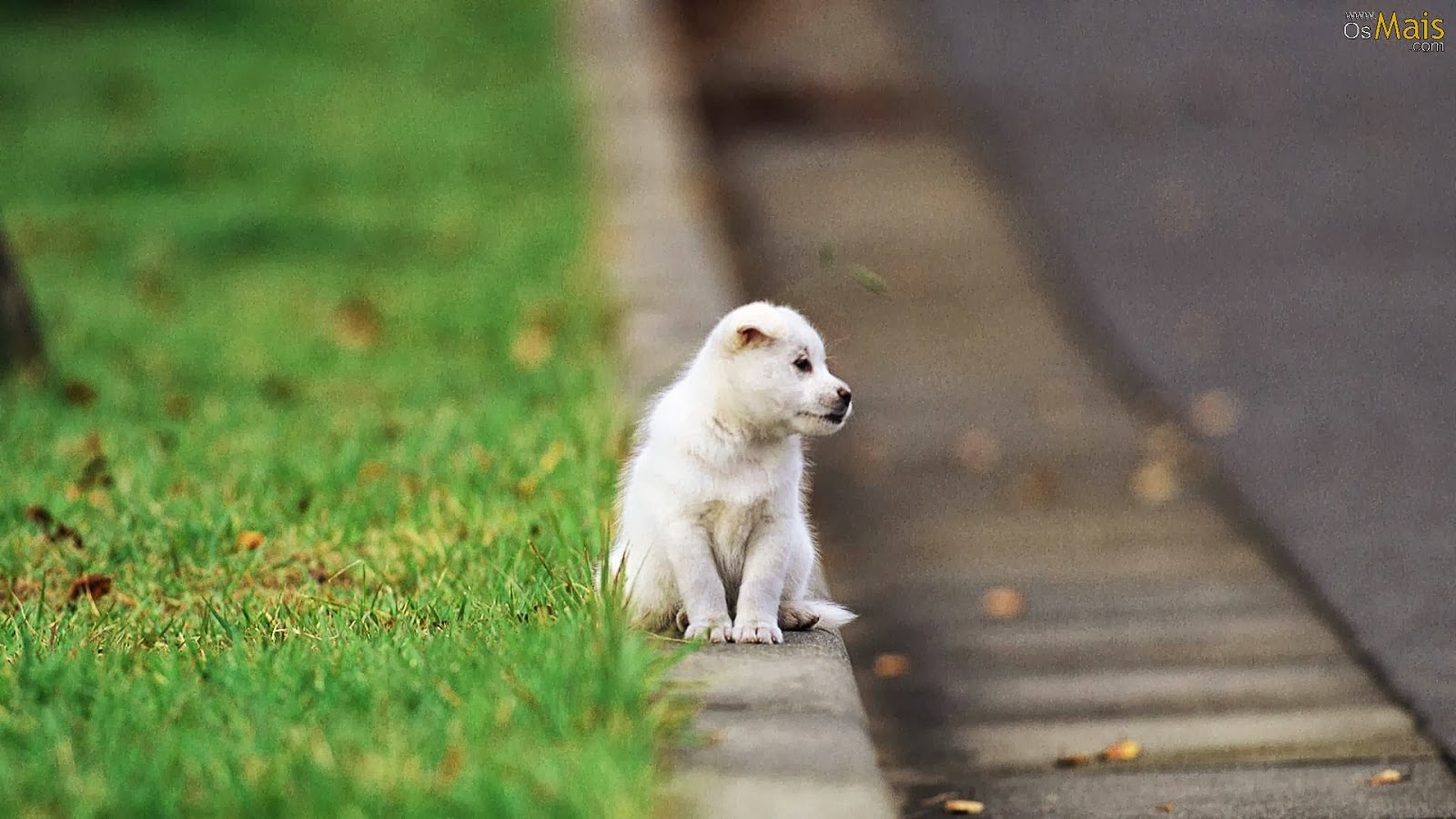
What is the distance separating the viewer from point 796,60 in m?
16.4

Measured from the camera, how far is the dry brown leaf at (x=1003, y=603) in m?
5.79

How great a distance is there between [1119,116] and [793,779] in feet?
36.1

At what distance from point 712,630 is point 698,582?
100 millimetres

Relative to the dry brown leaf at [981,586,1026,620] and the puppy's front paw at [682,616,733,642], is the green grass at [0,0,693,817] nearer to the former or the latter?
the puppy's front paw at [682,616,733,642]

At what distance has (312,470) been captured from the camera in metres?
5.73

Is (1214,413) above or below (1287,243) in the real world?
below

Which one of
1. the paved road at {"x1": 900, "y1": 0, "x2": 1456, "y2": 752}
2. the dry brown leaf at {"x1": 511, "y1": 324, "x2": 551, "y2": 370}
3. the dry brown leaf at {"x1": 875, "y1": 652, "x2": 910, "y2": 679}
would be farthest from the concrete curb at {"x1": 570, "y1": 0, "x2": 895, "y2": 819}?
the paved road at {"x1": 900, "y1": 0, "x2": 1456, "y2": 752}

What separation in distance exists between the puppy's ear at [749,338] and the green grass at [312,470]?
600mm

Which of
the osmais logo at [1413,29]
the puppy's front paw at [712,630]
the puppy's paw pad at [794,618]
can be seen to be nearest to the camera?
the puppy's front paw at [712,630]

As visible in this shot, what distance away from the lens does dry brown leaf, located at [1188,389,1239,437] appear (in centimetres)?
744

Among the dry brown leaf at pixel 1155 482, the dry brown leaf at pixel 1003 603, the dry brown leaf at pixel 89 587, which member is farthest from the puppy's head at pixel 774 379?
the dry brown leaf at pixel 1155 482

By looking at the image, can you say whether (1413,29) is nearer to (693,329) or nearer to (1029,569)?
(693,329)

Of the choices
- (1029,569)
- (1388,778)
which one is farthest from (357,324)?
(1388,778)

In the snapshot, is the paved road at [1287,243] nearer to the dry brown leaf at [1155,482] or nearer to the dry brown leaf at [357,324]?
the dry brown leaf at [1155,482]
